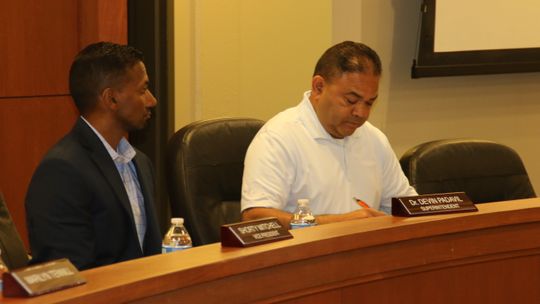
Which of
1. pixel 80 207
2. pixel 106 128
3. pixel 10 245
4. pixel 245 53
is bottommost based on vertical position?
pixel 10 245

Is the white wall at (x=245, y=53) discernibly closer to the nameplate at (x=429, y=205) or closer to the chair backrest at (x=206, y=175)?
the chair backrest at (x=206, y=175)

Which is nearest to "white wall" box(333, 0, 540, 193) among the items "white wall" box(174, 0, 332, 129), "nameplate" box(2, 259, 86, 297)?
"white wall" box(174, 0, 332, 129)

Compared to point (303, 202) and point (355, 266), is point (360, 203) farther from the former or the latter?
point (355, 266)

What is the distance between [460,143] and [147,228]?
1.26m

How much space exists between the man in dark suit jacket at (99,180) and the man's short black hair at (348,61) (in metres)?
0.62

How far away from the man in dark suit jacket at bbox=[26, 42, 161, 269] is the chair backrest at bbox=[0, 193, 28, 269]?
0.04 metres

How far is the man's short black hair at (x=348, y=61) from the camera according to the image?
316cm

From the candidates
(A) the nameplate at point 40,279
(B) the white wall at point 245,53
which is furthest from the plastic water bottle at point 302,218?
(B) the white wall at point 245,53

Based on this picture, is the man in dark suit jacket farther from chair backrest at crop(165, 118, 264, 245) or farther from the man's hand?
the man's hand

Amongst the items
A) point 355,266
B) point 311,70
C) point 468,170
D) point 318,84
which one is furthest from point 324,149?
point 311,70

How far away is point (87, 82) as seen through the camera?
2.78 m

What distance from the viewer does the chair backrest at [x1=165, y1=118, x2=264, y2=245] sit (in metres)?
3.09

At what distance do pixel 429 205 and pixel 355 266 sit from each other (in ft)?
1.36

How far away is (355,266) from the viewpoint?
224 centimetres
